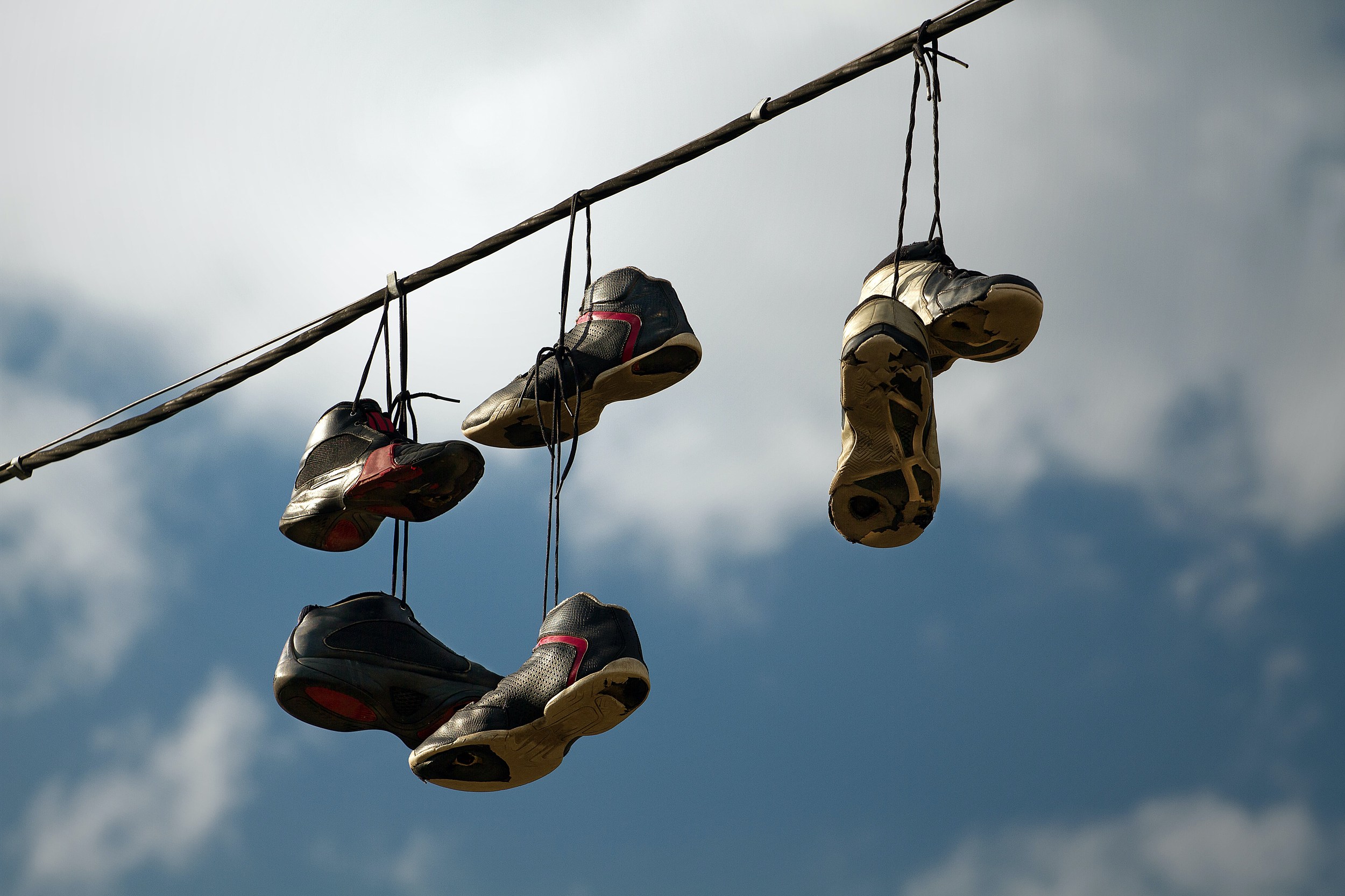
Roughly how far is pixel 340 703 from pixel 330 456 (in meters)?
0.76

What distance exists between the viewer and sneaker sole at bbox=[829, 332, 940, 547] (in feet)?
14.0

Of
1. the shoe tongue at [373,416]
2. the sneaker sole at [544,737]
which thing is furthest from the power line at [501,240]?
the sneaker sole at [544,737]

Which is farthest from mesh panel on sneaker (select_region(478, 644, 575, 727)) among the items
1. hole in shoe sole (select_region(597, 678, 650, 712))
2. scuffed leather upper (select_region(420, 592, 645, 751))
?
hole in shoe sole (select_region(597, 678, 650, 712))

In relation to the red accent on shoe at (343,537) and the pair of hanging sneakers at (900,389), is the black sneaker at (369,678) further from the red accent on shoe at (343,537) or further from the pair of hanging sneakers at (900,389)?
the pair of hanging sneakers at (900,389)

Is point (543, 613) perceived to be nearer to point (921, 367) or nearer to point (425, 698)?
point (425, 698)

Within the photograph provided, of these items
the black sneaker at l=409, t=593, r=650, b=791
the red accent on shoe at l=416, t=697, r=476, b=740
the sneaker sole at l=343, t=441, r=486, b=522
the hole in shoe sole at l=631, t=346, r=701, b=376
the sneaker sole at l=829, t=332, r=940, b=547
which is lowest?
the black sneaker at l=409, t=593, r=650, b=791

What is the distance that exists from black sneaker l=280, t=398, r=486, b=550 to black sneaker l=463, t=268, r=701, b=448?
0.20 metres

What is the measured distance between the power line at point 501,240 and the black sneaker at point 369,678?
36.1 inches

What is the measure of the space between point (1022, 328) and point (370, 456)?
1871 mm

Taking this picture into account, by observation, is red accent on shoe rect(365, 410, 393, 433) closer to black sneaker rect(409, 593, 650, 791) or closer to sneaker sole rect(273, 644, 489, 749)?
sneaker sole rect(273, 644, 489, 749)

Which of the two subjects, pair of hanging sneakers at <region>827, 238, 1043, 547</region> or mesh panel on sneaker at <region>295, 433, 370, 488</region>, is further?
mesh panel on sneaker at <region>295, 433, 370, 488</region>

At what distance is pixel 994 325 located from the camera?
458 cm

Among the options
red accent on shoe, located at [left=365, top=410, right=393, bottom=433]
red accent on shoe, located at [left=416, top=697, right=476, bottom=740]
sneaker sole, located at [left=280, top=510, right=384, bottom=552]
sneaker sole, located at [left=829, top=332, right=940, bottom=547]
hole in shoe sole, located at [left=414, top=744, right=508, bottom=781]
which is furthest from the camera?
red accent on shoe, located at [left=365, top=410, right=393, bottom=433]

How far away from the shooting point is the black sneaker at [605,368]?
5039 millimetres
